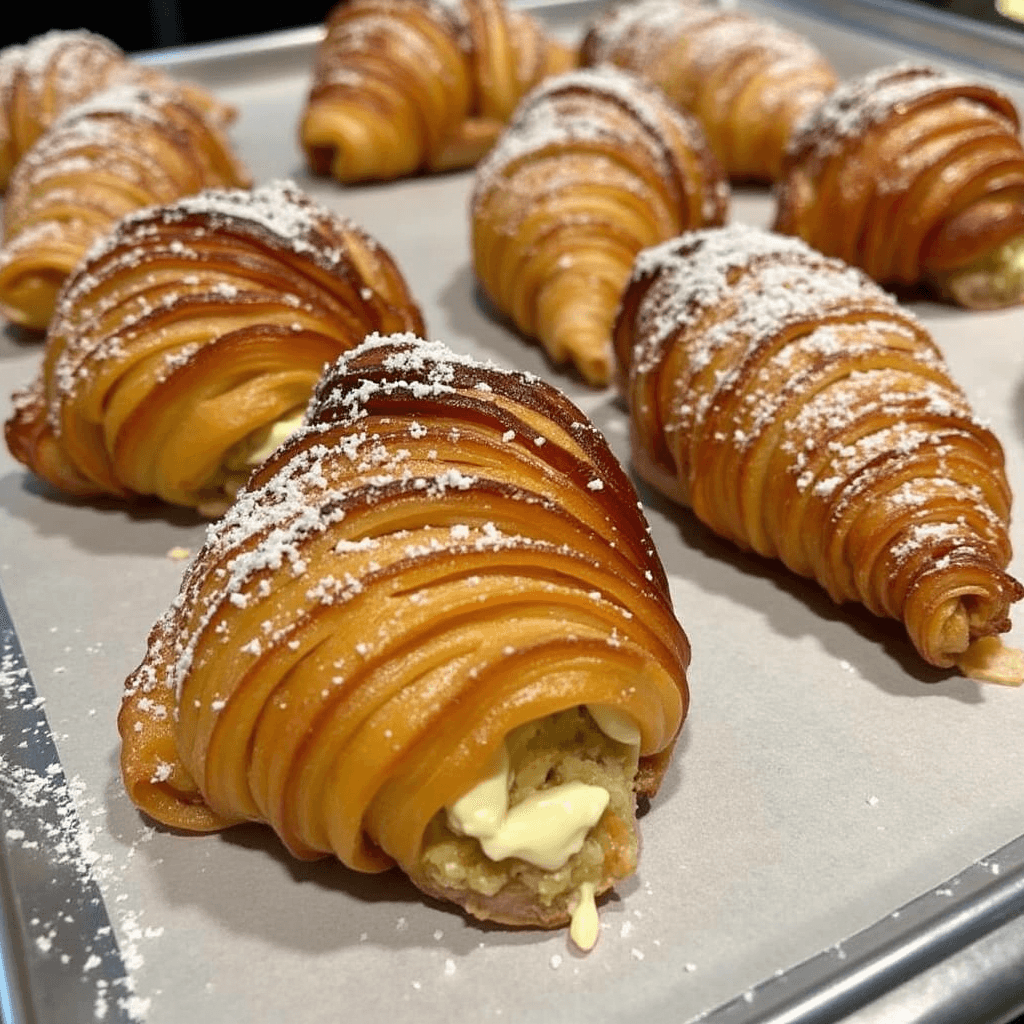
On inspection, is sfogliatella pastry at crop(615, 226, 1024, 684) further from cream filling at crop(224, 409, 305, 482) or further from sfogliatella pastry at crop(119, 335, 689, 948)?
cream filling at crop(224, 409, 305, 482)

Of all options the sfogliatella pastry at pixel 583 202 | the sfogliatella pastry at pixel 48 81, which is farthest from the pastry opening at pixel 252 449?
the sfogliatella pastry at pixel 48 81

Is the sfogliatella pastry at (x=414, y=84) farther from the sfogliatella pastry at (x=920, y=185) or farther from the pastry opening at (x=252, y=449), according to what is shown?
the pastry opening at (x=252, y=449)

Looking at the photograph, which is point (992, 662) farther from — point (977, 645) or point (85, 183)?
point (85, 183)

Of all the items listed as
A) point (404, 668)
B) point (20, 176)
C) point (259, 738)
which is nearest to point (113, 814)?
point (259, 738)

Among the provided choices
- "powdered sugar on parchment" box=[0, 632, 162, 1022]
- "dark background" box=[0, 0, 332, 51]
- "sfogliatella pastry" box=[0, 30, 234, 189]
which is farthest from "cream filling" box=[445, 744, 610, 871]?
"dark background" box=[0, 0, 332, 51]

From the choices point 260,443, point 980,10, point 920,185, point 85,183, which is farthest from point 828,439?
point 980,10
